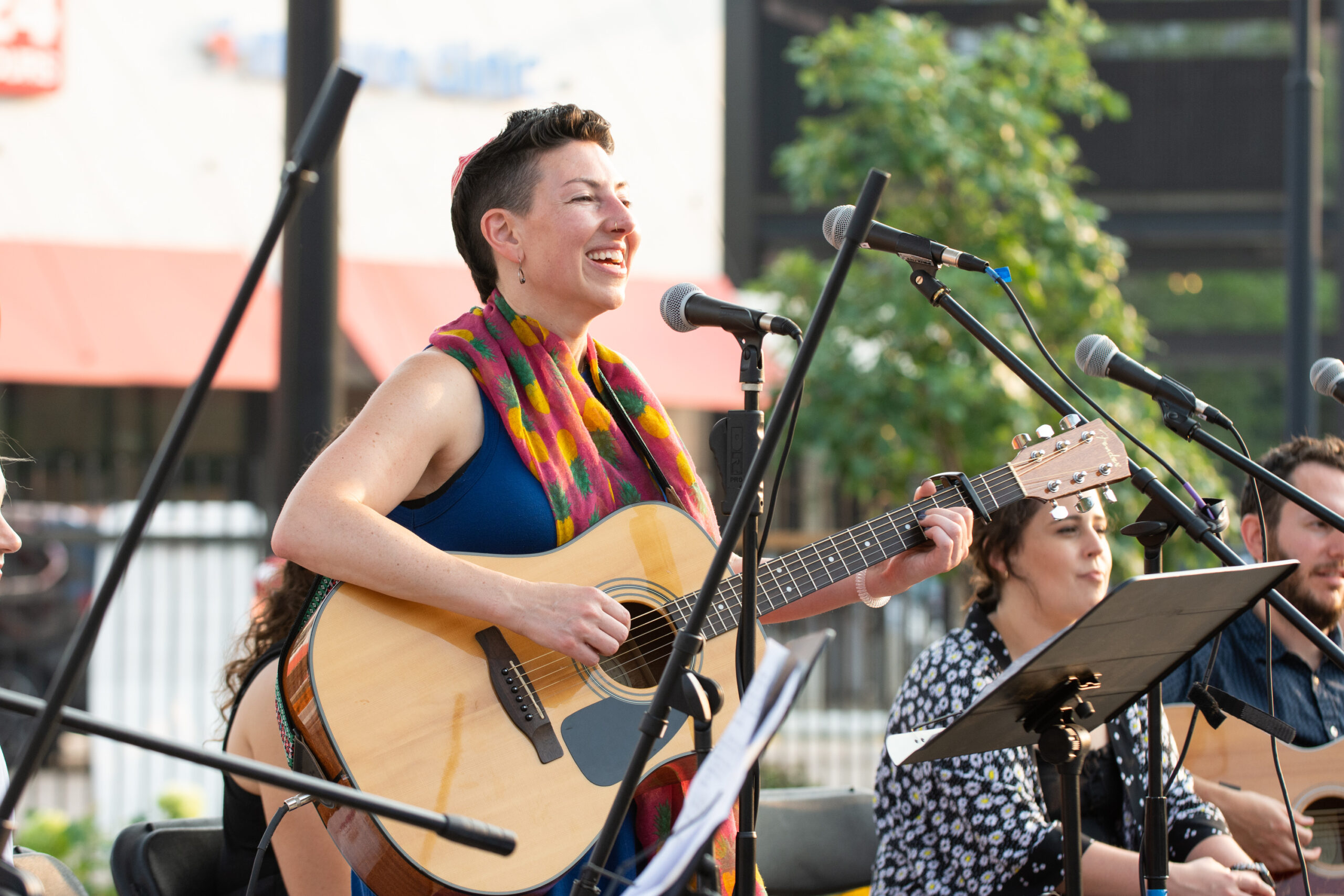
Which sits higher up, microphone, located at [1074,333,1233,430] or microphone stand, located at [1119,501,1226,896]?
microphone, located at [1074,333,1233,430]

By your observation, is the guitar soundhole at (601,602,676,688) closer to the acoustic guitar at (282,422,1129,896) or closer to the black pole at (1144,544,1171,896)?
the acoustic guitar at (282,422,1129,896)

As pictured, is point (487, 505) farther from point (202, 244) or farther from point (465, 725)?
point (202, 244)

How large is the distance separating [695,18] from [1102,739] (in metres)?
9.12

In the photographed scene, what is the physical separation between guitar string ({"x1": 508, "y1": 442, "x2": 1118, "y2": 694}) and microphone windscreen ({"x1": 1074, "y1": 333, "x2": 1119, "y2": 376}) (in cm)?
20

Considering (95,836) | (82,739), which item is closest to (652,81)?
(82,739)

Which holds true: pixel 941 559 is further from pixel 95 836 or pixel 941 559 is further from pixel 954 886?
pixel 95 836

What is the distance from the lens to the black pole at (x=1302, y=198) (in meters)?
6.13

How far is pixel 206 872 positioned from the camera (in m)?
3.07

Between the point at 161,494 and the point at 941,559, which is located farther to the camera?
→ the point at 941,559

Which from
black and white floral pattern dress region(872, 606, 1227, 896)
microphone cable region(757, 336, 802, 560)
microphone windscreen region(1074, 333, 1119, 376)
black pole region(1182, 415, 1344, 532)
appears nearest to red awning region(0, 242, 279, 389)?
black and white floral pattern dress region(872, 606, 1227, 896)

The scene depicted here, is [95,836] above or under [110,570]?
under

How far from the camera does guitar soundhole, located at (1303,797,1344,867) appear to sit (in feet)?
10.3

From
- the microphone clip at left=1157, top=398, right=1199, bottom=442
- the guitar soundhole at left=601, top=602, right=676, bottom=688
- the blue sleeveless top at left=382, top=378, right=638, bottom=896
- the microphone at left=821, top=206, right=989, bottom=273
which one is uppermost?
the microphone at left=821, top=206, right=989, bottom=273

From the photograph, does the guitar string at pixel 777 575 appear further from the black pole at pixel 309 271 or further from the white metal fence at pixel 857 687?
the white metal fence at pixel 857 687
